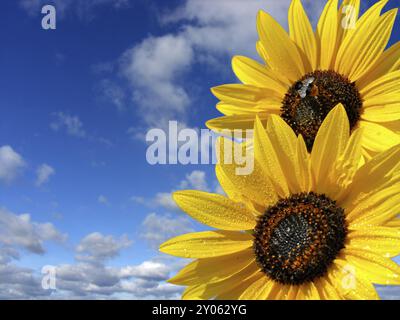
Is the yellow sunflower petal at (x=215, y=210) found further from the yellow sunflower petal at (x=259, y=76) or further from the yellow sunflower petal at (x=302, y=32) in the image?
the yellow sunflower petal at (x=302, y=32)

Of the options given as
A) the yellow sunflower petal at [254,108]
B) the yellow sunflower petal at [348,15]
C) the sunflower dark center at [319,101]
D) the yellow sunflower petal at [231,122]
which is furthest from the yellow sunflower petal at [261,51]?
the yellow sunflower petal at [348,15]

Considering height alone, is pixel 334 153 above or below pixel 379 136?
below

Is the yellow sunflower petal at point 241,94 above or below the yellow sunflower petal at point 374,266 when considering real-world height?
above

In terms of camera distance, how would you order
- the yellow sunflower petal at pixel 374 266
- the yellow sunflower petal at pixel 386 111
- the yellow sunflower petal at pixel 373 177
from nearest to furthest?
the yellow sunflower petal at pixel 374 266 → the yellow sunflower petal at pixel 373 177 → the yellow sunflower petal at pixel 386 111

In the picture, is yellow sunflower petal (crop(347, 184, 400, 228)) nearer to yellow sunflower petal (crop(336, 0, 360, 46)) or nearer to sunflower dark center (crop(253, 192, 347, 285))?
sunflower dark center (crop(253, 192, 347, 285))

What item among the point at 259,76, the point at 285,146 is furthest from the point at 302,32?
the point at 285,146
